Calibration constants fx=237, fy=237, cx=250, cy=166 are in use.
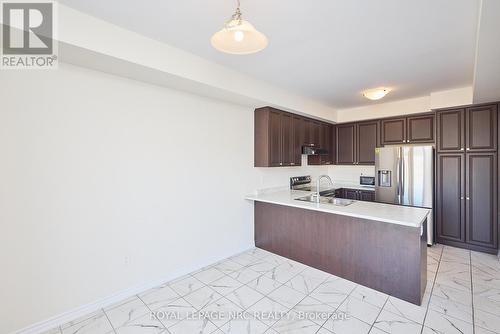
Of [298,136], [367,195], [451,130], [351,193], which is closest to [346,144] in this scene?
[351,193]

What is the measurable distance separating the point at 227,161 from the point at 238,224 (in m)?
1.03

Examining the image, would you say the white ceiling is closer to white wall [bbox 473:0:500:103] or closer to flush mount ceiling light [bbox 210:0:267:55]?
white wall [bbox 473:0:500:103]

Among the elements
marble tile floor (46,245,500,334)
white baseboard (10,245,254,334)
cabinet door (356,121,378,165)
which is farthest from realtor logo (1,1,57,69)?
cabinet door (356,121,378,165)

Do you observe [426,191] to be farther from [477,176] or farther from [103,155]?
[103,155]

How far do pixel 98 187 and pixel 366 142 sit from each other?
187 inches

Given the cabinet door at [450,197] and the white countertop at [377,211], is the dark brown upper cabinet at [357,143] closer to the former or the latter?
the cabinet door at [450,197]

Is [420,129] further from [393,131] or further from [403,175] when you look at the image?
[403,175]

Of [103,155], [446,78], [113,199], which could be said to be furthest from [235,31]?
[446,78]

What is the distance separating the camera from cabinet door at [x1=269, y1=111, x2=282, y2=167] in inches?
152

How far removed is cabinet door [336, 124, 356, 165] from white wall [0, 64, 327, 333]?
119 inches

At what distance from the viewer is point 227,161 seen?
143 inches

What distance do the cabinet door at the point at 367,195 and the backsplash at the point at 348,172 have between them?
0.65 meters

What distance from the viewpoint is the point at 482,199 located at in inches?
144

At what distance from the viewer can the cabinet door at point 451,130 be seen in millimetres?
3775
